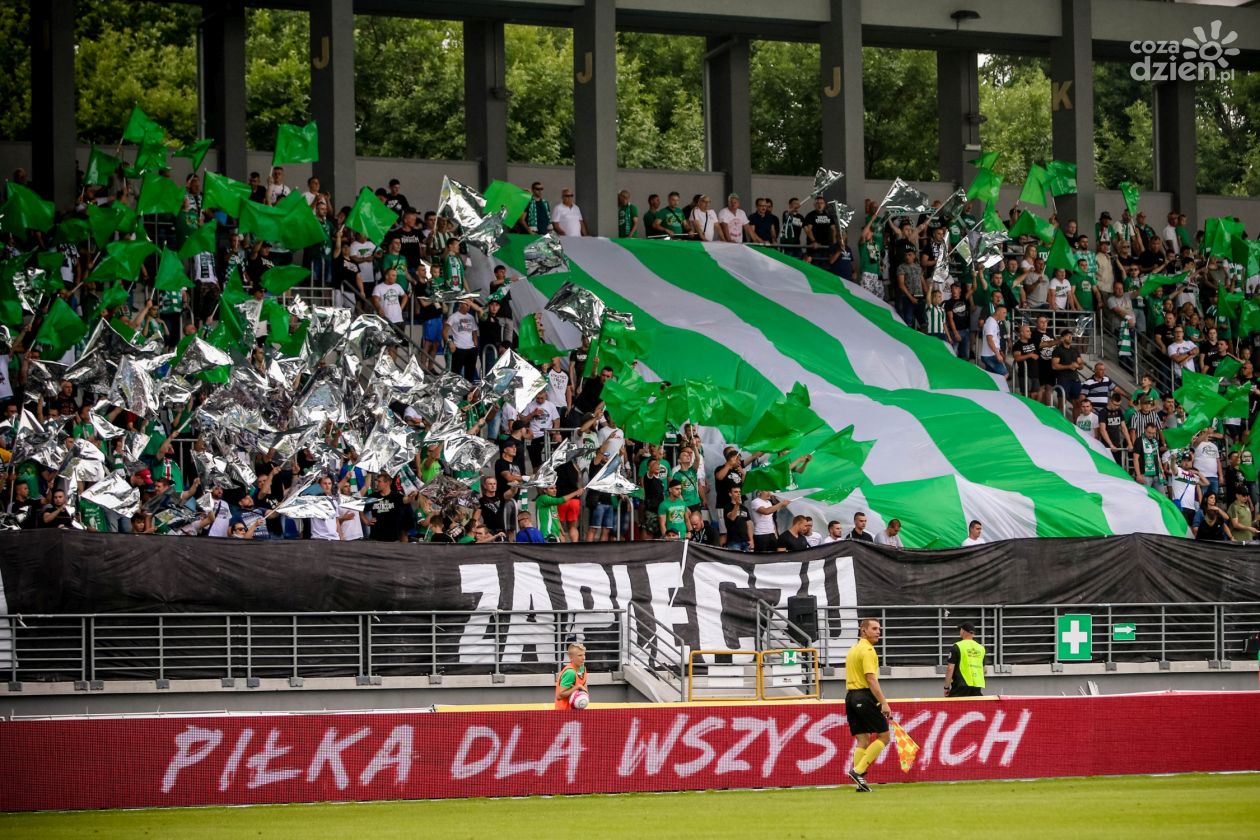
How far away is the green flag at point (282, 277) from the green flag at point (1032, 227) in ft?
41.8

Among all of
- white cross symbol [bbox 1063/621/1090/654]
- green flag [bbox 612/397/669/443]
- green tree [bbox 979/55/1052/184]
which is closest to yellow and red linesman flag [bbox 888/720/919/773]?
white cross symbol [bbox 1063/621/1090/654]

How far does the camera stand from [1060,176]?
34.1 m

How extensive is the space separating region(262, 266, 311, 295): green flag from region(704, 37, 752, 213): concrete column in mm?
14044

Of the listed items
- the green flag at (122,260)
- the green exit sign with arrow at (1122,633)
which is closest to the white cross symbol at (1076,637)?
the green exit sign with arrow at (1122,633)

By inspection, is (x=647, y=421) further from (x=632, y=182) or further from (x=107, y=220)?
(x=632, y=182)

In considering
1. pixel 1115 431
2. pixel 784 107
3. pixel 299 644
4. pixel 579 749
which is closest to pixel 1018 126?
pixel 784 107

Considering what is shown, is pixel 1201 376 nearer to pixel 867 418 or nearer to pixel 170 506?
pixel 867 418

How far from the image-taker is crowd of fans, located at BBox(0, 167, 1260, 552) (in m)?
22.2

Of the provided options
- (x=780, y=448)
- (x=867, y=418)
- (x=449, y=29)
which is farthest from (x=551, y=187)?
(x=449, y=29)

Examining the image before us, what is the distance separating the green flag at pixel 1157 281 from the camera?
3222cm

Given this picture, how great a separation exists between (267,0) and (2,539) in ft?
56.0

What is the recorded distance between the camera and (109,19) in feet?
181

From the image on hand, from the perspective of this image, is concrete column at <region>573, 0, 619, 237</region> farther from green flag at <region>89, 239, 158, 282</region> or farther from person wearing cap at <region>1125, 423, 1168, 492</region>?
green flag at <region>89, 239, 158, 282</region>

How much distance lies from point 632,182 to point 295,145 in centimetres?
1217
